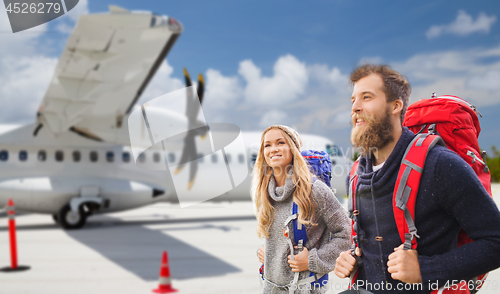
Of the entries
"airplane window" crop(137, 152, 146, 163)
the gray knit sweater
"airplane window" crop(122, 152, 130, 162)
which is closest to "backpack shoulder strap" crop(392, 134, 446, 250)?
the gray knit sweater

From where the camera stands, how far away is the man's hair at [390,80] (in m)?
1.32

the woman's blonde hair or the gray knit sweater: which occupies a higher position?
the woman's blonde hair

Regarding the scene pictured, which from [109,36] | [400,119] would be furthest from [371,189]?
[109,36]

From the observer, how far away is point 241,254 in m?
6.14

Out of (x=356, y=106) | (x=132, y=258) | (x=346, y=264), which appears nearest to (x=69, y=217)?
(x=132, y=258)

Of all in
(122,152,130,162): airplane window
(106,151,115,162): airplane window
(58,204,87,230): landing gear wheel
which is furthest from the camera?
(122,152,130,162): airplane window

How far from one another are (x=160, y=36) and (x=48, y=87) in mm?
3104

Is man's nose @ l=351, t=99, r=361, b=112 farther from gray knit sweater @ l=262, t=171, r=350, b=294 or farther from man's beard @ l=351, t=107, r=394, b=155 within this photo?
gray knit sweater @ l=262, t=171, r=350, b=294

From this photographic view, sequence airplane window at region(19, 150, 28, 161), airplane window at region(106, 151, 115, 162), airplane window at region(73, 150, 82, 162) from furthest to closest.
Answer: airplane window at region(106, 151, 115, 162) < airplane window at region(73, 150, 82, 162) < airplane window at region(19, 150, 28, 161)

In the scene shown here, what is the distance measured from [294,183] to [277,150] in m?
0.20

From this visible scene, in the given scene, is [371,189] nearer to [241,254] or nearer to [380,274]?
[380,274]

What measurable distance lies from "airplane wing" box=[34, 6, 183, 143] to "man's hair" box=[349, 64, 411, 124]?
4.64 metres

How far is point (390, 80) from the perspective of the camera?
1.32 metres

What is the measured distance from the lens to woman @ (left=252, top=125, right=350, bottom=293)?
1.71m
